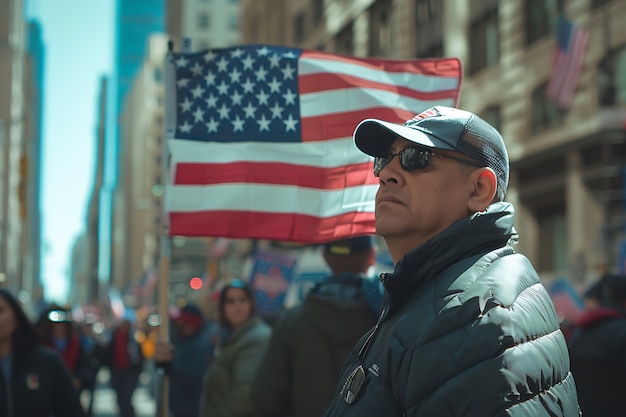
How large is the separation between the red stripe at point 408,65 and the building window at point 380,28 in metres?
31.0

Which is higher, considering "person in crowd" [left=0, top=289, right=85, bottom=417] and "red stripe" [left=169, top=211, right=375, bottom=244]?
"red stripe" [left=169, top=211, right=375, bottom=244]

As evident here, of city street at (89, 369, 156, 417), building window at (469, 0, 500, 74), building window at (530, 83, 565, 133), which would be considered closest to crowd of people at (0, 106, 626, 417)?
city street at (89, 369, 156, 417)

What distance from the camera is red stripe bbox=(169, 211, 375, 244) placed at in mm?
6266

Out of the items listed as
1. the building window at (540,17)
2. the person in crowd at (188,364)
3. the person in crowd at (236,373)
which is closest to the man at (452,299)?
the person in crowd at (236,373)

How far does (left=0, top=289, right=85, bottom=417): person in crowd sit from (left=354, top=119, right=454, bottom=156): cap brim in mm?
3990

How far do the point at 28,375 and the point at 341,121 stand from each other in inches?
95.1

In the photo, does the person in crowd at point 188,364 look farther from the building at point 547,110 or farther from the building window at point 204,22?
the building window at point 204,22

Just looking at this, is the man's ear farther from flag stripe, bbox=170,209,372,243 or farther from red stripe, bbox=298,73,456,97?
red stripe, bbox=298,73,456,97

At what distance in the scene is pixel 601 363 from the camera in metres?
6.62

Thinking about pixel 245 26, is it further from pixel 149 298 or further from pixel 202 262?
pixel 202 262

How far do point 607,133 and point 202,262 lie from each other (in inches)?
3545

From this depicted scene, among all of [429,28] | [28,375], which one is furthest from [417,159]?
[429,28]

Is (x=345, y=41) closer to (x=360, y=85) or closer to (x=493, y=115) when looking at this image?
(x=493, y=115)

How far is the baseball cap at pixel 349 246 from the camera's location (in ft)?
20.1
